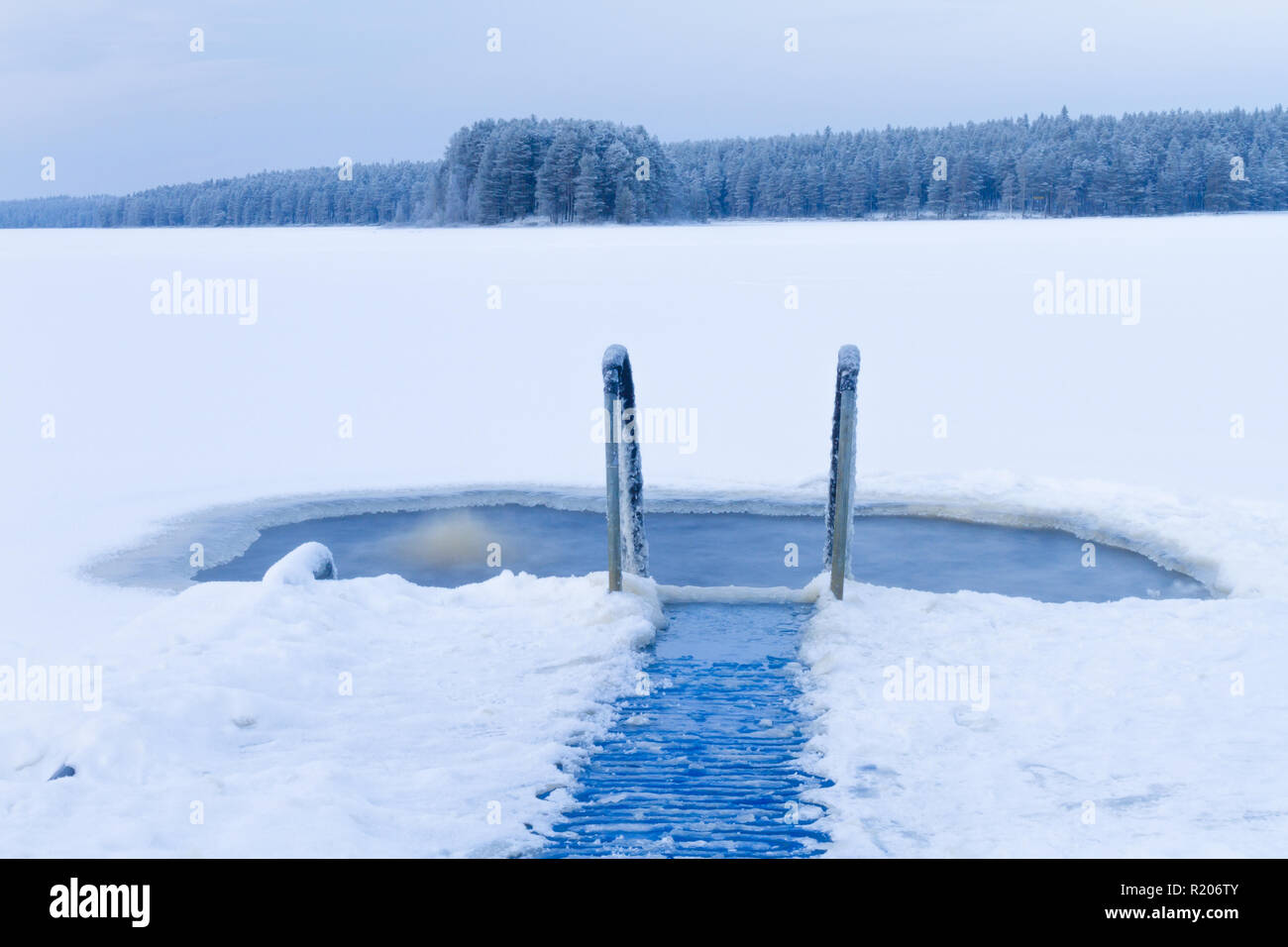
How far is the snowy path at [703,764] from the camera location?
4488 millimetres

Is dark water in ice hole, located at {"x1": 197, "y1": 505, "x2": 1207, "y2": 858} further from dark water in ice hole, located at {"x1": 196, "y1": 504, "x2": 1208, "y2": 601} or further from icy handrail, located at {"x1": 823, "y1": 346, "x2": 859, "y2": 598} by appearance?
icy handrail, located at {"x1": 823, "y1": 346, "x2": 859, "y2": 598}

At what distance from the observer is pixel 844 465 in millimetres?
7445

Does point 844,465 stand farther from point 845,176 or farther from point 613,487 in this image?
point 845,176

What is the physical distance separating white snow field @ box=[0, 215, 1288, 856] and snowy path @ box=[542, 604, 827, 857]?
146 mm

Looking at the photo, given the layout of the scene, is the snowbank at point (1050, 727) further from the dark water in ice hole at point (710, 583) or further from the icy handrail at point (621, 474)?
the icy handrail at point (621, 474)

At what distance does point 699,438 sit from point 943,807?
9.55 m

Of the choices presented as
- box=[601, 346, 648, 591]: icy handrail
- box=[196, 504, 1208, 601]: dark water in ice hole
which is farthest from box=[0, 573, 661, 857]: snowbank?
box=[196, 504, 1208, 601]: dark water in ice hole

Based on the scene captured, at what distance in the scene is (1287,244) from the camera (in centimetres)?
4038

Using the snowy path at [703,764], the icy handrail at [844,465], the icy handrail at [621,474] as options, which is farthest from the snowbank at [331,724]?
the icy handrail at [844,465]

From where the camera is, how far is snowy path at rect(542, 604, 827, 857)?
4488 millimetres

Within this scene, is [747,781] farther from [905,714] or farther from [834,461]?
[834,461]

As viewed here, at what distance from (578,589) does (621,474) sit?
83 centimetres

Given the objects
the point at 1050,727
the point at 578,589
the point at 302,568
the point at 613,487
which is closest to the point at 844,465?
the point at 613,487
